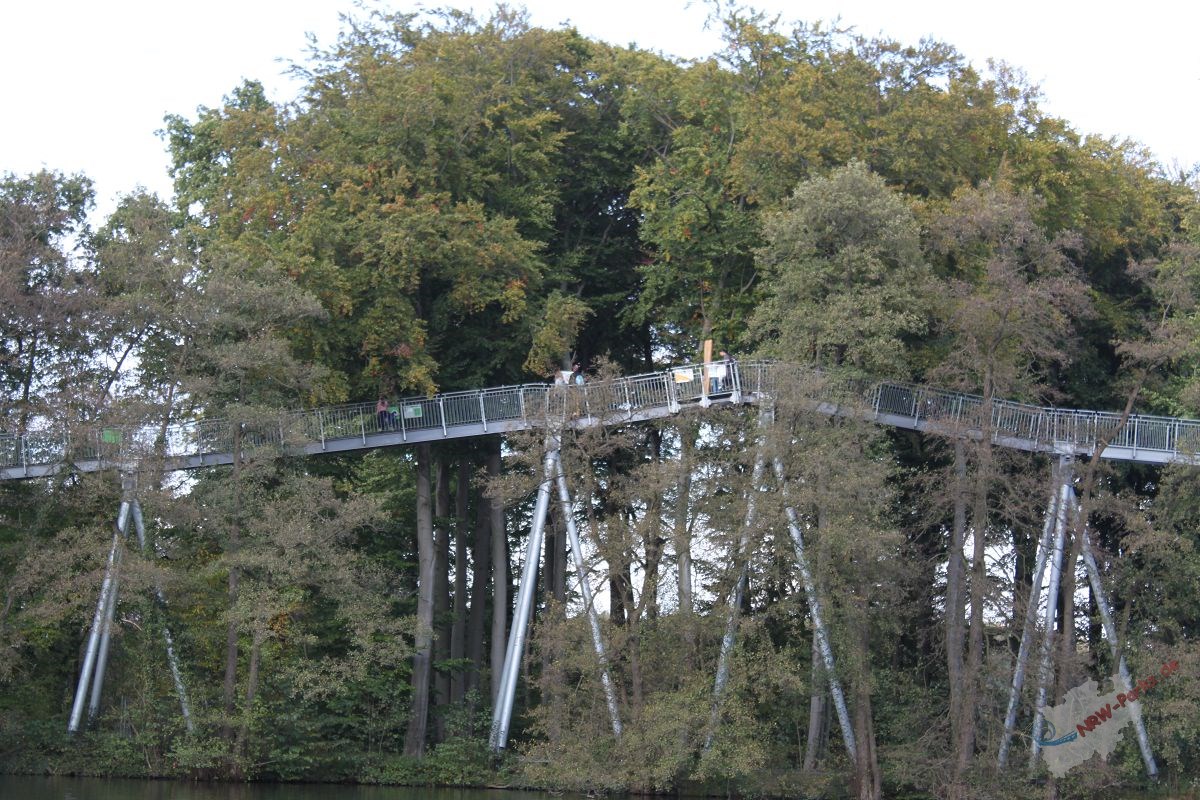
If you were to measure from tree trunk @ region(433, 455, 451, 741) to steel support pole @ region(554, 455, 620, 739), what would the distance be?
290 inches

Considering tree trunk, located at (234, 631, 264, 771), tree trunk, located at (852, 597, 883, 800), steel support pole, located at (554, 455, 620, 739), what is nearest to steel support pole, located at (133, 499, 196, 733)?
tree trunk, located at (234, 631, 264, 771)

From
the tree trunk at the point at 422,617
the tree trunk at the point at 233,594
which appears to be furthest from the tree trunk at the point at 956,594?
the tree trunk at the point at 233,594

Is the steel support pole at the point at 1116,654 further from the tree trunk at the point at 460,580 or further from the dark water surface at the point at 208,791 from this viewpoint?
the tree trunk at the point at 460,580

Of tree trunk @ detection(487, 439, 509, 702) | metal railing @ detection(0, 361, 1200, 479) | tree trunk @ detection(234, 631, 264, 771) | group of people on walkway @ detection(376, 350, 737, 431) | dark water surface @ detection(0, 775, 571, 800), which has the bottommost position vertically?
dark water surface @ detection(0, 775, 571, 800)

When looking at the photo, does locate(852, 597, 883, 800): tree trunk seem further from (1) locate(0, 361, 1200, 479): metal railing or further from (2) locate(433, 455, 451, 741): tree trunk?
(2) locate(433, 455, 451, 741): tree trunk

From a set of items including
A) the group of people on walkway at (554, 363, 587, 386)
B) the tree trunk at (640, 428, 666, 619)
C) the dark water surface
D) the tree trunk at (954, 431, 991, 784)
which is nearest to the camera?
the dark water surface

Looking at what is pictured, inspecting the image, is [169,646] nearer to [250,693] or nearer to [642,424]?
[250,693]

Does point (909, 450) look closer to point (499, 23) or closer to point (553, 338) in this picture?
point (553, 338)

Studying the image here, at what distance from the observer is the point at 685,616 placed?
112 feet

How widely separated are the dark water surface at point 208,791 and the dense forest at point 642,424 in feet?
2.53

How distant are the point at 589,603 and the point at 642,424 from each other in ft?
17.1

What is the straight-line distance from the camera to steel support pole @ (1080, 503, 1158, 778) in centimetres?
3606

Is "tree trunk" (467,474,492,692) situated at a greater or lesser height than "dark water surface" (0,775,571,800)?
greater

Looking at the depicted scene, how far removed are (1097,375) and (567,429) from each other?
1711cm
